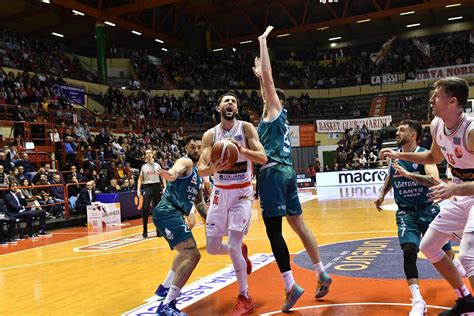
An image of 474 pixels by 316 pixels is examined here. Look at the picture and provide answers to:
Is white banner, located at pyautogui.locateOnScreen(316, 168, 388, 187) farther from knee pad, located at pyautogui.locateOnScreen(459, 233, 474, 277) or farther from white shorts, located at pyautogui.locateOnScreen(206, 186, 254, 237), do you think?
knee pad, located at pyautogui.locateOnScreen(459, 233, 474, 277)

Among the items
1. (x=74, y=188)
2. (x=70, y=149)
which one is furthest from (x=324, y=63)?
(x=74, y=188)

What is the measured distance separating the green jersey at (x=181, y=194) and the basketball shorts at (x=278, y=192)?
780 mm

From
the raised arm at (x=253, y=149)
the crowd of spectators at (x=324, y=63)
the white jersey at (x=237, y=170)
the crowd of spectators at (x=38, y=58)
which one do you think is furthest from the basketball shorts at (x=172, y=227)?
the crowd of spectators at (x=324, y=63)

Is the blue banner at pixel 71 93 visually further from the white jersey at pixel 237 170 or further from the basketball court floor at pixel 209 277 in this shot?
the white jersey at pixel 237 170

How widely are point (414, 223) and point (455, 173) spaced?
0.89 metres

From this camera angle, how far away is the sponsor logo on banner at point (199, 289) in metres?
4.65

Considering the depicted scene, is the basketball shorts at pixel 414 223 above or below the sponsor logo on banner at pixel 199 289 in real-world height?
above

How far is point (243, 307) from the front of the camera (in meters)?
4.24

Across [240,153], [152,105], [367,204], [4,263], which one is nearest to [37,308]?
[240,153]

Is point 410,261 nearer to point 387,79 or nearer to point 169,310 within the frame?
point 169,310

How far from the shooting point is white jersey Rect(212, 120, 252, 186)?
178 inches

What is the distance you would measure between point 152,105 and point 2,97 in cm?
1168

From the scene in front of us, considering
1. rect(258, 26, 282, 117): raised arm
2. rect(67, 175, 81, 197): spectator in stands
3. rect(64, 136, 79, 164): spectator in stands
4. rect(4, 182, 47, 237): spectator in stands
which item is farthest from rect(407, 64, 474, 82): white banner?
rect(258, 26, 282, 117): raised arm

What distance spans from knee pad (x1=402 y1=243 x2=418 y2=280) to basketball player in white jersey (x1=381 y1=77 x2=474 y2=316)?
0.24m
